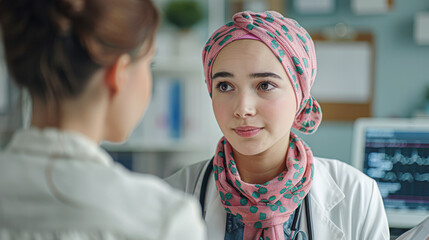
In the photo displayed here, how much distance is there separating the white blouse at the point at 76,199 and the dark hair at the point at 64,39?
0.08 metres

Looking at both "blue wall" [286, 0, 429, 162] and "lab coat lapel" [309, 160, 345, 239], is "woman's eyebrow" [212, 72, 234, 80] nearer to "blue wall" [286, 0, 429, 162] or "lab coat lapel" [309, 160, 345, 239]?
"lab coat lapel" [309, 160, 345, 239]

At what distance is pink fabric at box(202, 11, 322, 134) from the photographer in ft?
4.09

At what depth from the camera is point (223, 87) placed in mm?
1281

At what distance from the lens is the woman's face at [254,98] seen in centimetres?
123

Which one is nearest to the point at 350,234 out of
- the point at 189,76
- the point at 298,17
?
the point at 189,76

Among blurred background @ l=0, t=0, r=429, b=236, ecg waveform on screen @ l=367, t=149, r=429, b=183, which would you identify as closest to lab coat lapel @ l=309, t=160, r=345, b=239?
ecg waveform on screen @ l=367, t=149, r=429, b=183

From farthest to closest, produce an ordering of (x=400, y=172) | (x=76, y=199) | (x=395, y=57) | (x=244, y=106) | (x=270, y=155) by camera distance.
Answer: (x=395, y=57), (x=400, y=172), (x=270, y=155), (x=244, y=106), (x=76, y=199)

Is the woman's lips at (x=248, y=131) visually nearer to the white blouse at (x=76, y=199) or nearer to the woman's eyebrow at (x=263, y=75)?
the woman's eyebrow at (x=263, y=75)

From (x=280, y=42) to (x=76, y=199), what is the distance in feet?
2.53

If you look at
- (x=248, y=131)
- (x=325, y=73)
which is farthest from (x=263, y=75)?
(x=325, y=73)

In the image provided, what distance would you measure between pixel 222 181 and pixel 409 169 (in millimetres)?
809

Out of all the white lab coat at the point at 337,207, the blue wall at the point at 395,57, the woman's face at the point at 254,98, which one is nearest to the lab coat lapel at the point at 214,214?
the white lab coat at the point at 337,207

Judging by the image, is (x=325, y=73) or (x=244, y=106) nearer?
(x=244, y=106)

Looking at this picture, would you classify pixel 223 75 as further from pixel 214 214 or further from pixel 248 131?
pixel 214 214
